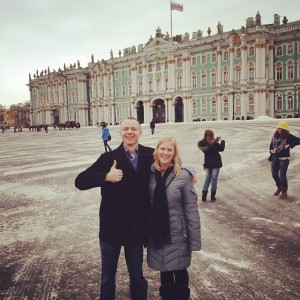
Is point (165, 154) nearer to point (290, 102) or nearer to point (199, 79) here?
point (290, 102)

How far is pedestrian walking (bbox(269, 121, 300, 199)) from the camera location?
7.84m

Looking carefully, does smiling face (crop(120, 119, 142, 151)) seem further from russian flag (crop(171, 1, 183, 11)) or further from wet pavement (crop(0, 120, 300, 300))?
russian flag (crop(171, 1, 183, 11))

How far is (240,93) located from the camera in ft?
175

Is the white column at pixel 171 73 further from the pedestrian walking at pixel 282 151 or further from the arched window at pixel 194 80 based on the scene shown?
the pedestrian walking at pixel 282 151

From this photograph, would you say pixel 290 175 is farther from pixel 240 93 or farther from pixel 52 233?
pixel 240 93

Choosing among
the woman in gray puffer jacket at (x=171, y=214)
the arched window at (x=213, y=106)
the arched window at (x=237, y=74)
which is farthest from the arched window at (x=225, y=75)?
the woman in gray puffer jacket at (x=171, y=214)

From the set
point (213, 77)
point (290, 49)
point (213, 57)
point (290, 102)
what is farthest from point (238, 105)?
point (290, 49)

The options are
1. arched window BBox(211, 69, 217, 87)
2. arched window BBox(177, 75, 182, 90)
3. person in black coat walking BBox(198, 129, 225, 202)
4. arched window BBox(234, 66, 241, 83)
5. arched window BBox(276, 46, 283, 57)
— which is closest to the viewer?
person in black coat walking BBox(198, 129, 225, 202)

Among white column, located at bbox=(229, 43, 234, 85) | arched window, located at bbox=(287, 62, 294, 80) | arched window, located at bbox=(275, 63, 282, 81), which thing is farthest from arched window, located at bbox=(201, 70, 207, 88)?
arched window, located at bbox=(287, 62, 294, 80)

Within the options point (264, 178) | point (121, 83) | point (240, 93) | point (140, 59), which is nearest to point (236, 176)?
point (264, 178)

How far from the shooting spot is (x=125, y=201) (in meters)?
3.11

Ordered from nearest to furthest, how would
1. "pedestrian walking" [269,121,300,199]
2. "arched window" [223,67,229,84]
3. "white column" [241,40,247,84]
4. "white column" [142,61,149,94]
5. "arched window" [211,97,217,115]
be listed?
"pedestrian walking" [269,121,300,199] → "white column" [241,40,247,84] → "arched window" [223,67,229,84] → "arched window" [211,97,217,115] → "white column" [142,61,149,94]

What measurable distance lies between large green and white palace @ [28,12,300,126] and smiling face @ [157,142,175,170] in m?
51.4

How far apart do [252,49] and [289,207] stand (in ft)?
164
